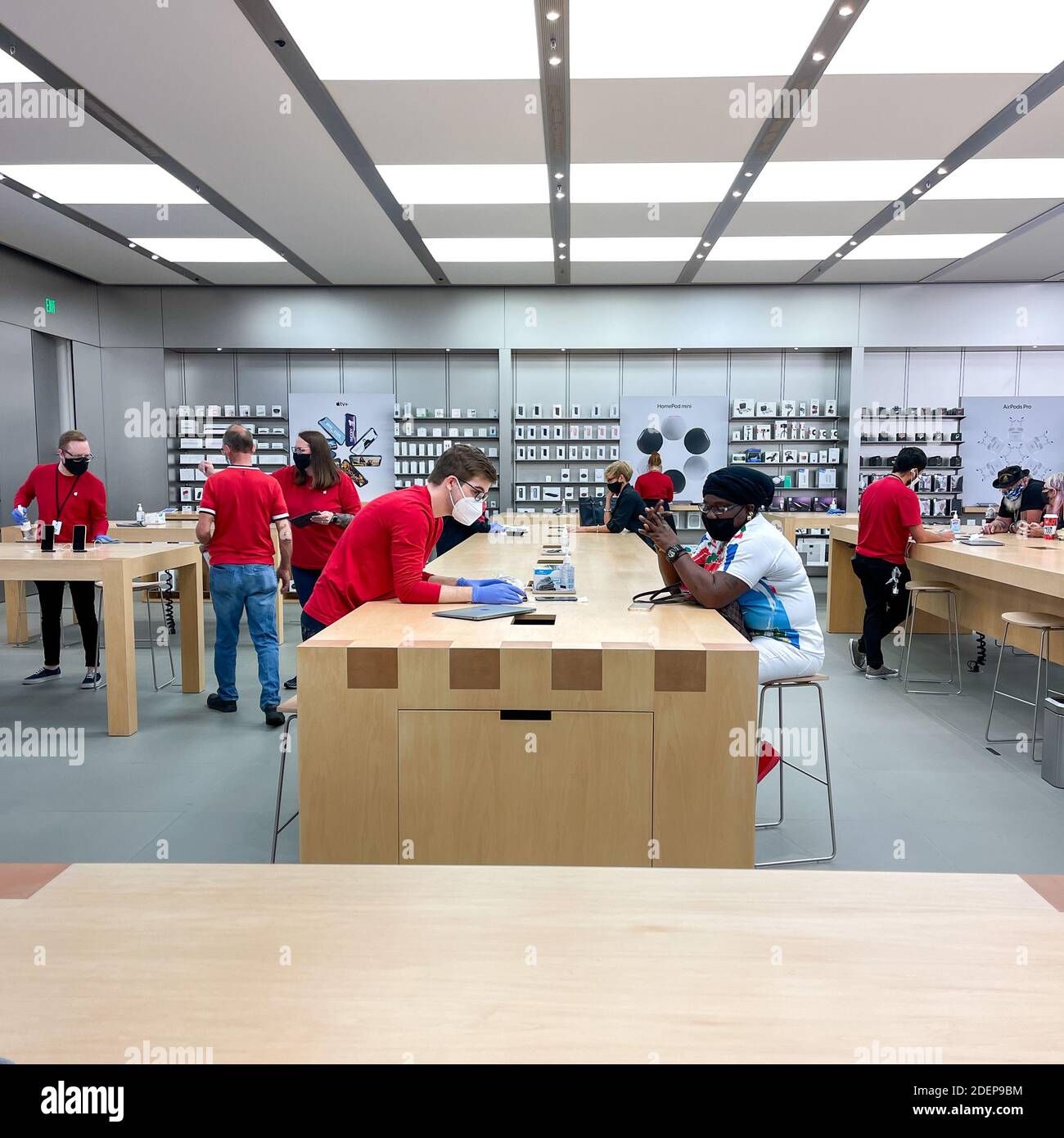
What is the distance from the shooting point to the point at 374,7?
4.18 meters

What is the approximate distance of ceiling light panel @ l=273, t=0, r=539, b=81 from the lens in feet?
13.8

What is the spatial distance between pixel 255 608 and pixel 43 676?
6.60 ft

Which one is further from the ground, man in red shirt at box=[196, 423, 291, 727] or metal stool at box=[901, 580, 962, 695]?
man in red shirt at box=[196, 423, 291, 727]

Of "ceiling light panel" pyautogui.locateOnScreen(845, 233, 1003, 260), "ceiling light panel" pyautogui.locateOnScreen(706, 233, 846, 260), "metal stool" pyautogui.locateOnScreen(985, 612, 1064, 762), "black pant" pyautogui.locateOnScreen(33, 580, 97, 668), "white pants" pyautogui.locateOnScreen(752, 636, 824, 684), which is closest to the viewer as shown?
"white pants" pyautogui.locateOnScreen(752, 636, 824, 684)

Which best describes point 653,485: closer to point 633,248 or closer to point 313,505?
point 633,248

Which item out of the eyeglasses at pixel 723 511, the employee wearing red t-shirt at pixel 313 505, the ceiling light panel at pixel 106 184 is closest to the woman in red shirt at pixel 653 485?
the employee wearing red t-shirt at pixel 313 505

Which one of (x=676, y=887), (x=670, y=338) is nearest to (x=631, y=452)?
(x=670, y=338)

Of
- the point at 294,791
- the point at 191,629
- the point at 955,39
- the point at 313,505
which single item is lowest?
the point at 294,791

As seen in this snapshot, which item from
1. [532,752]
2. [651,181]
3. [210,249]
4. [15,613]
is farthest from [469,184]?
[532,752]

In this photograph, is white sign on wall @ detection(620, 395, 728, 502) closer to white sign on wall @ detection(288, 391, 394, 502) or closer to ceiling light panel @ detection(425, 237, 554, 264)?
ceiling light panel @ detection(425, 237, 554, 264)

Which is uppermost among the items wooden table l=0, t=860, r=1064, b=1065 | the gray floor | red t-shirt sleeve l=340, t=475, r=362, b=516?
red t-shirt sleeve l=340, t=475, r=362, b=516

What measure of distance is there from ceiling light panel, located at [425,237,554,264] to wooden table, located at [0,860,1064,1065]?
811 cm

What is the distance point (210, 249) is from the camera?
8.88m

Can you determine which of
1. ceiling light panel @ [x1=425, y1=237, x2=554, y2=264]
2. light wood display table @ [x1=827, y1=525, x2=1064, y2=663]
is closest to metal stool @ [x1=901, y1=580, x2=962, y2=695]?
light wood display table @ [x1=827, y1=525, x2=1064, y2=663]
